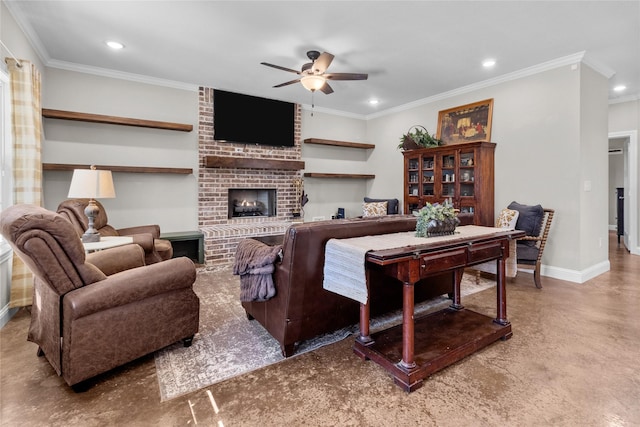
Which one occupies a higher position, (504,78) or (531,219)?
(504,78)

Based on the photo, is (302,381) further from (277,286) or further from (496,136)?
(496,136)

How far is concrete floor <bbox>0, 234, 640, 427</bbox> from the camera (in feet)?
5.17

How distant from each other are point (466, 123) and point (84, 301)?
5086 millimetres

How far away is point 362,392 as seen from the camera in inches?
70.5

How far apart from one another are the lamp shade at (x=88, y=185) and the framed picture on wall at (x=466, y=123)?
15.3 feet

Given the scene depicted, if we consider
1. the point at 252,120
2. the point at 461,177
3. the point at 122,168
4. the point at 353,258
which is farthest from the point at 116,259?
the point at 461,177

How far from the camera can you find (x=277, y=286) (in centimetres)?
213

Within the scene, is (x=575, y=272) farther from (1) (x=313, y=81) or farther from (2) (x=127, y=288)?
(2) (x=127, y=288)

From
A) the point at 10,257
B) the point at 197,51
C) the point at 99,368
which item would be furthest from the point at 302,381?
the point at 197,51

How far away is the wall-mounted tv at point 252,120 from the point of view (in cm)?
505

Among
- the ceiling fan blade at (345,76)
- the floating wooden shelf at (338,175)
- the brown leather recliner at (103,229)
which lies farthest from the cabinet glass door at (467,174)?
the brown leather recliner at (103,229)

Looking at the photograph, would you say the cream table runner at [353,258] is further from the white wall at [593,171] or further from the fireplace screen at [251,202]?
the fireplace screen at [251,202]

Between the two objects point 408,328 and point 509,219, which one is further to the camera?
point 509,219

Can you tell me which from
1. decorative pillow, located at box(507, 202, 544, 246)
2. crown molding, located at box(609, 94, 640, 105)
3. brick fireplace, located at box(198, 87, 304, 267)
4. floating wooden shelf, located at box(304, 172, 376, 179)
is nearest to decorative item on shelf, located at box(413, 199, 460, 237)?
decorative pillow, located at box(507, 202, 544, 246)
